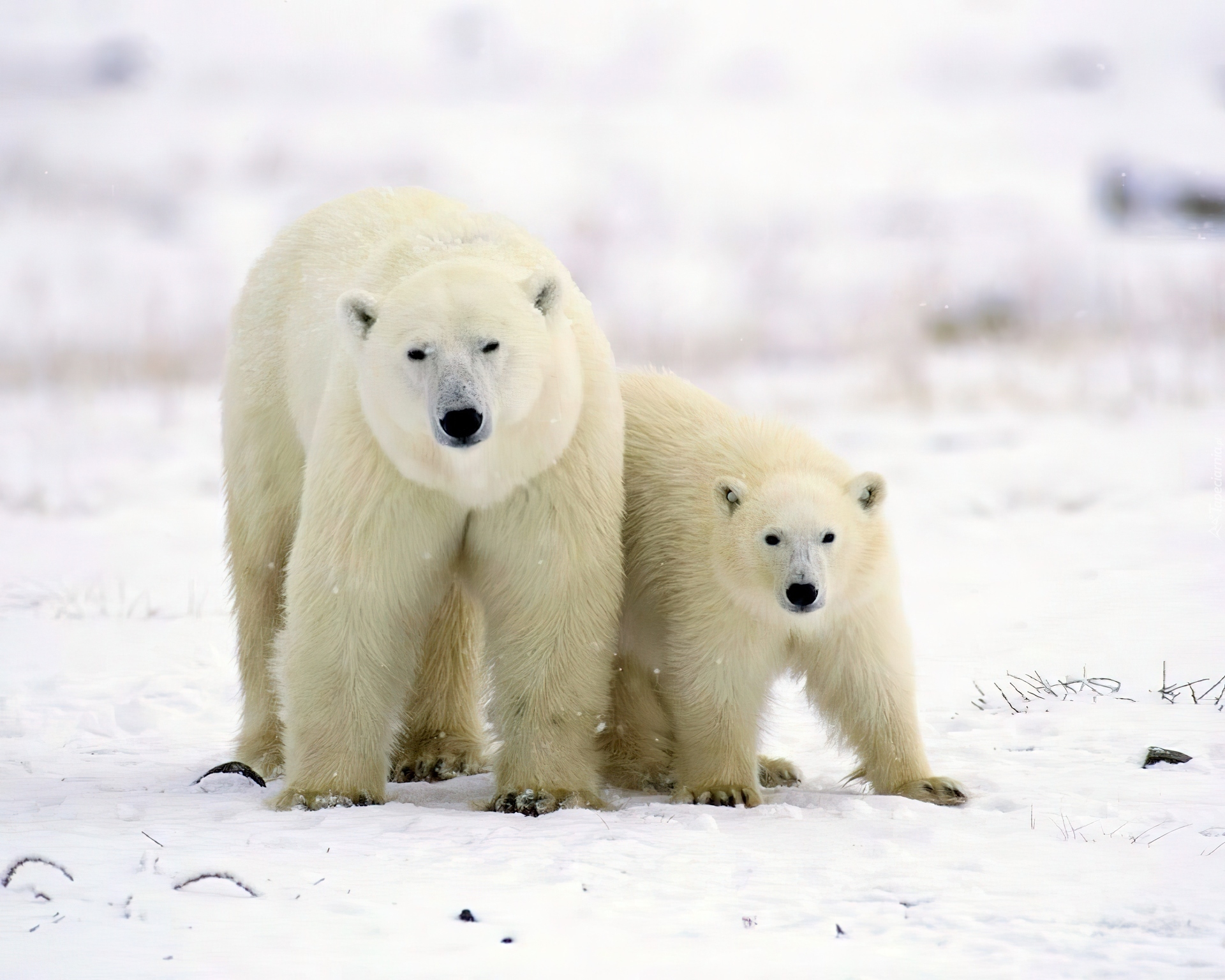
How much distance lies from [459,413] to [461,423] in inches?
1.3

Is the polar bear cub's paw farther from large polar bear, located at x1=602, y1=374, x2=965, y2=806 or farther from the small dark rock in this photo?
the small dark rock

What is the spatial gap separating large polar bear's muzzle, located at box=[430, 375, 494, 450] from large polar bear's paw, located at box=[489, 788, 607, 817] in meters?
1.27

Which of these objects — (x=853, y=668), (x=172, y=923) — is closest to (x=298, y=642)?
(x=172, y=923)

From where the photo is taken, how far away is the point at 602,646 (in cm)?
470

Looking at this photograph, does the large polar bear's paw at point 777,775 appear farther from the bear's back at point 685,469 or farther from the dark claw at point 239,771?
the dark claw at point 239,771

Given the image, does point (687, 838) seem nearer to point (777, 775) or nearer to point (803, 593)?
point (803, 593)

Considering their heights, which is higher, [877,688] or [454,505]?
[454,505]

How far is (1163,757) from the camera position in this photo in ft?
15.7

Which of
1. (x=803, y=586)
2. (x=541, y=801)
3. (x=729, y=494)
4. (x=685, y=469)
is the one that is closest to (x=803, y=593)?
(x=803, y=586)

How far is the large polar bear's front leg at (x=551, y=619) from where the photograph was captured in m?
4.52

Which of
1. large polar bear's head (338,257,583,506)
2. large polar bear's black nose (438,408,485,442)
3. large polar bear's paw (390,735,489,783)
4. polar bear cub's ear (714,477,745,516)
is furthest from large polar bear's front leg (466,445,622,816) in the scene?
large polar bear's paw (390,735,489,783)

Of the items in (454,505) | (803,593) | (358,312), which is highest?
(358,312)

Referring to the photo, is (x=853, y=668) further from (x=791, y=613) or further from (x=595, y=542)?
(x=595, y=542)

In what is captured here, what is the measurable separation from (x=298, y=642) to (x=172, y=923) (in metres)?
1.62
